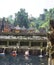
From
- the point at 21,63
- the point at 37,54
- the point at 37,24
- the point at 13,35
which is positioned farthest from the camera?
the point at 37,24

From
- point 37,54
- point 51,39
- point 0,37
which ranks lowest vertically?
point 37,54

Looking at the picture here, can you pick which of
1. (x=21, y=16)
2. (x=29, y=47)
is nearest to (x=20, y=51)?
(x=29, y=47)

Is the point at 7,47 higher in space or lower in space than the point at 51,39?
lower

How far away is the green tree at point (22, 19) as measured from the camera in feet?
504

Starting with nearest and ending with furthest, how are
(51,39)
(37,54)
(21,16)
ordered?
(51,39)
(37,54)
(21,16)

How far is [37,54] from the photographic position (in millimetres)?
87812

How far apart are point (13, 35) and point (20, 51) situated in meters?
8.85

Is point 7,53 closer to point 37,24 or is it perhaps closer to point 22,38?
point 22,38

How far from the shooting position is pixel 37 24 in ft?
593

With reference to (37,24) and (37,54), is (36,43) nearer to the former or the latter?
(37,54)

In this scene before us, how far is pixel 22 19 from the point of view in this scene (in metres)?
155

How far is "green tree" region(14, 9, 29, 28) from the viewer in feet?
504

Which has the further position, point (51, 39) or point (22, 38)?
point (22, 38)

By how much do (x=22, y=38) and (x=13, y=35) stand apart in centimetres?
598
